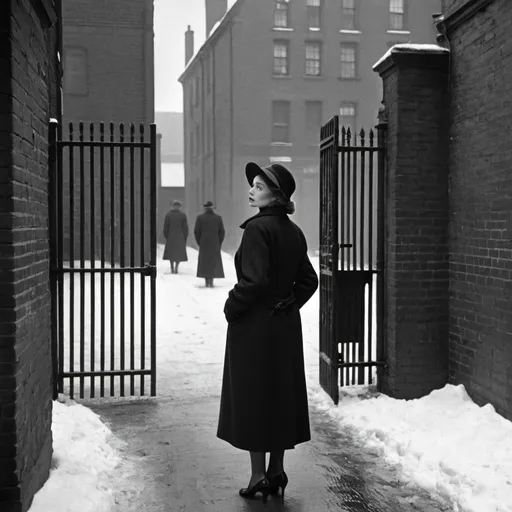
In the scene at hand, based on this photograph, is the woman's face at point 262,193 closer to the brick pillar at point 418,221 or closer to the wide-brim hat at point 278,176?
the wide-brim hat at point 278,176

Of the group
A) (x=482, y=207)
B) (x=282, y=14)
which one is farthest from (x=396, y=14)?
(x=482, y=207)

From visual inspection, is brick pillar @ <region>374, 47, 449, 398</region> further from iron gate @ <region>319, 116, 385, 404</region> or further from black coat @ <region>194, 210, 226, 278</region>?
black coat @ <region>194, 210, 226, 278</region>

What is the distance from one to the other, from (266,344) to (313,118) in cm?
2954

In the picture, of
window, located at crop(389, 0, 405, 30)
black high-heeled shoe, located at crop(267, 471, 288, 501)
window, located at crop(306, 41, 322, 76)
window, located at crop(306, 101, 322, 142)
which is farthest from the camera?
window, located at crop(389, 0, 405, 30)

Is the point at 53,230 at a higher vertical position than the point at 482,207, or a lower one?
lower

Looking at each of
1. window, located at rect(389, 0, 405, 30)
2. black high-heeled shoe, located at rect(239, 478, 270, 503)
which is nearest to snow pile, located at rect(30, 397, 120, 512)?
black high-heeled shoe, located at rect(239, 478, 270, 503)

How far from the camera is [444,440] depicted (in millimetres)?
5520

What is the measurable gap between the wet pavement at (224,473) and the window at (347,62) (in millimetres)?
28947

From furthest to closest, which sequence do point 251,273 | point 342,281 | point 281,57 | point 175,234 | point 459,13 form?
point 281,57, point 175,234, point 342,281, point 459,13, point 251,273

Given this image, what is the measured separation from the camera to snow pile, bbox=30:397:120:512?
14.4 feet

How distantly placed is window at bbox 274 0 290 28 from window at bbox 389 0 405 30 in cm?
524

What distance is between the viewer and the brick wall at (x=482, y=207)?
581 centimetres

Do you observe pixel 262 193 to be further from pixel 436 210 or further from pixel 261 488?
pixel 436 210

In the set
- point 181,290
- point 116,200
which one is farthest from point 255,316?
point 116,200
